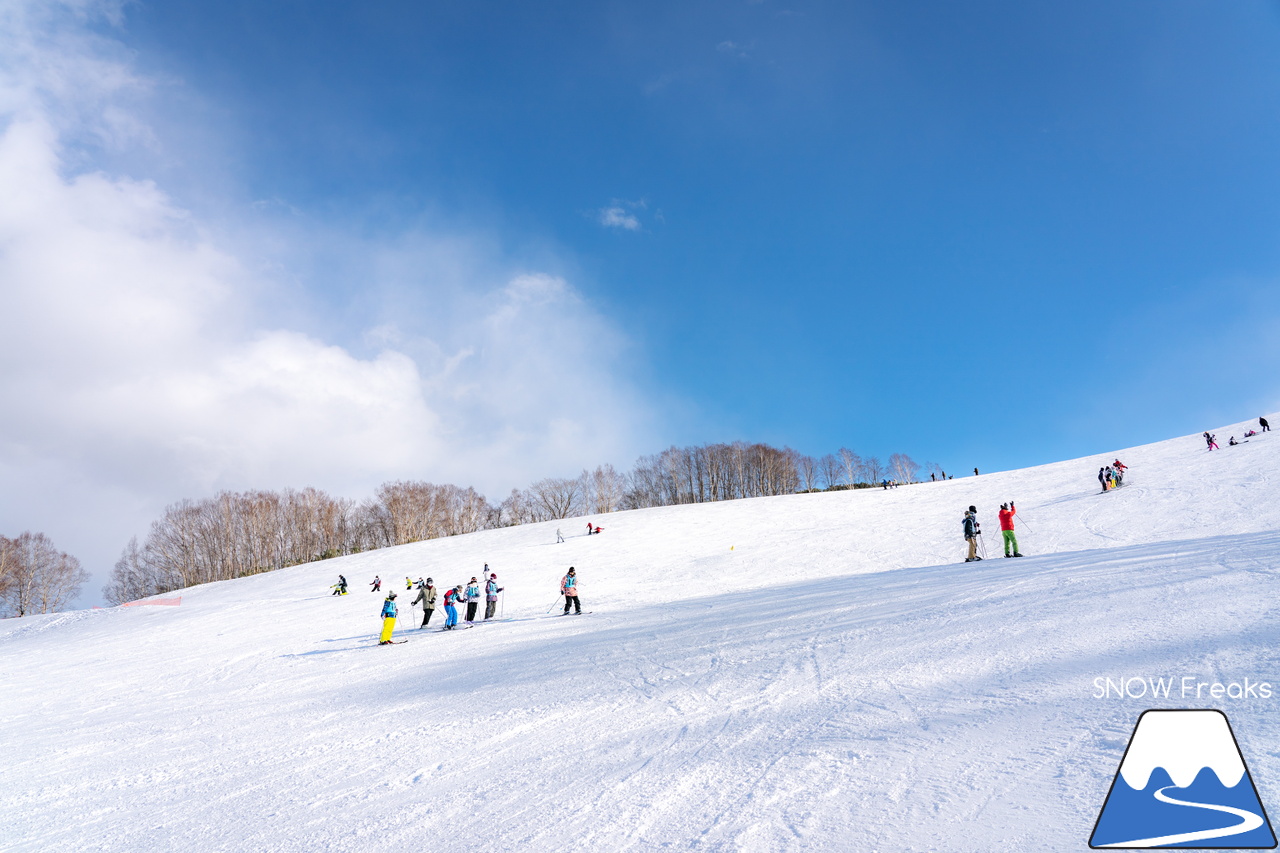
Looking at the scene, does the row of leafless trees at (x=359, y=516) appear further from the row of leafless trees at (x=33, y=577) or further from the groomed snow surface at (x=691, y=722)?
the groomed snow surface at (x=691, y=722)

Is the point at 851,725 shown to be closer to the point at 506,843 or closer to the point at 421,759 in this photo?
the point at 506,843

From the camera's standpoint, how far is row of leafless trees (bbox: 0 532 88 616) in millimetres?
64250

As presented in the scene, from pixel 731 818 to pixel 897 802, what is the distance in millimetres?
1081

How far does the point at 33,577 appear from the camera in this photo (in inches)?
2643

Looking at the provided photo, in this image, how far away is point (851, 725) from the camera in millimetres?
5070

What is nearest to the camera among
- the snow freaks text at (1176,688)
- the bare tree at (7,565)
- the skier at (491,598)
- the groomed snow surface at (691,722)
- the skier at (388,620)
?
the groomed snow surface at (691,722)

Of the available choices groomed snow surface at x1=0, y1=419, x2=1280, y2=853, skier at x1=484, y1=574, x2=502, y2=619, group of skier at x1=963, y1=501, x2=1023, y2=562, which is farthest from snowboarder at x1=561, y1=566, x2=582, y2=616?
group of skier at x1=963, y1=501, x2=1023, y2=562

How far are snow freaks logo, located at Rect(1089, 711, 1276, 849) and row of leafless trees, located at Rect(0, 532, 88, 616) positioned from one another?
310 ft

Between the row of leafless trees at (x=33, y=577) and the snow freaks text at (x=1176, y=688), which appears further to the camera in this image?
the row of leafless trees at (x=33, y=577)

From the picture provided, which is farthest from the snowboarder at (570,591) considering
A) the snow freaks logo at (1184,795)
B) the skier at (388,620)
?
the snow freaks logo at (1184,795)

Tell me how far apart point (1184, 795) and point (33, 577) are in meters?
100

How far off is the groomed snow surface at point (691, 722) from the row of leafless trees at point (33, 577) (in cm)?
7306

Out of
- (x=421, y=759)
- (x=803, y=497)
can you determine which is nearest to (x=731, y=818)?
(x=421, y=759)

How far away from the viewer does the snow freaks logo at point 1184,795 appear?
302 centimetres
